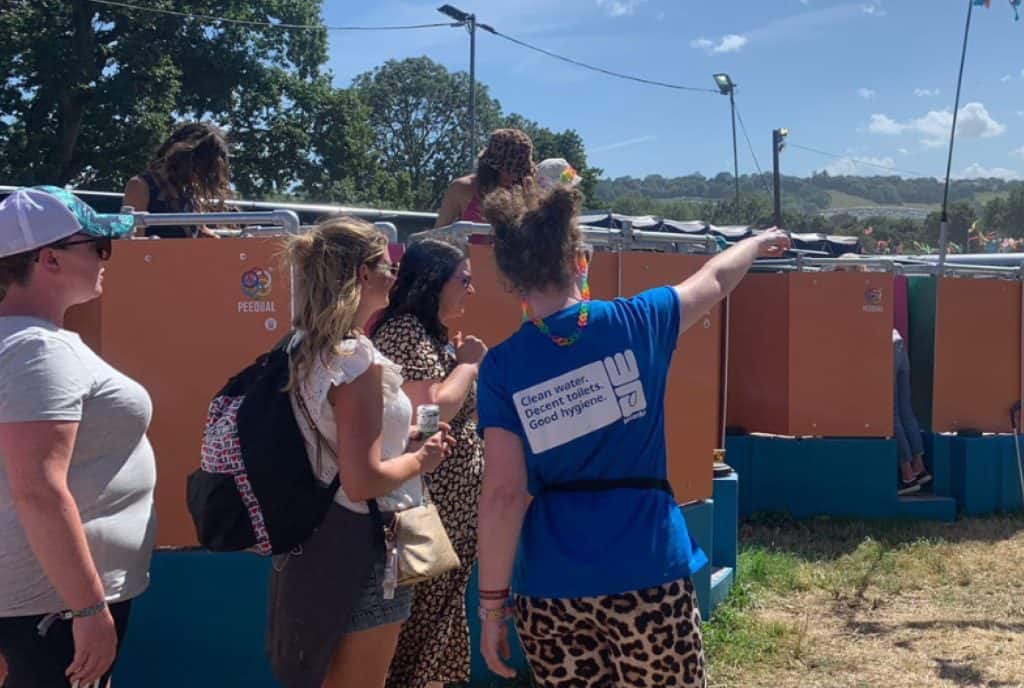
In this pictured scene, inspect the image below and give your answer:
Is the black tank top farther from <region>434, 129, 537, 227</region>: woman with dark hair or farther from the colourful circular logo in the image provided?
<region>434, 129, 537, 227</region>: woman with dark hair

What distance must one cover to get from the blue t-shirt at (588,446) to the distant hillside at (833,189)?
116m

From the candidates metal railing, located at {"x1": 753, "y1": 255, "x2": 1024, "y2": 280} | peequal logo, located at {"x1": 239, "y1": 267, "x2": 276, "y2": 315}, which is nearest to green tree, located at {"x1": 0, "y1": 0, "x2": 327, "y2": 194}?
metal railing, located at {"x1": 753, "y1": 255, "x2": 1024, "y2": 280}

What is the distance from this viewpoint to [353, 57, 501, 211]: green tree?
193 feet

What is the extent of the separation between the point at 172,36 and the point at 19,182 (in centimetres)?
617

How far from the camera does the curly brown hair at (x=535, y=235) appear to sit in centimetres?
250

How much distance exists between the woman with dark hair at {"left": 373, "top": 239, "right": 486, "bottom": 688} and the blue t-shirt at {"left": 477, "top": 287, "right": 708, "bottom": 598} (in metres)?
0.76

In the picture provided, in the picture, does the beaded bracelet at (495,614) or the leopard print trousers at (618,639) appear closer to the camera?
the leopard print trousers at (618,639)

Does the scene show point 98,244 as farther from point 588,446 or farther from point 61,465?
point 588,446

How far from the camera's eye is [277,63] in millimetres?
29781

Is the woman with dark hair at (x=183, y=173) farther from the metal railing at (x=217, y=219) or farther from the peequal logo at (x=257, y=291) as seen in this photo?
the peequal logo at (x=257, y=291)

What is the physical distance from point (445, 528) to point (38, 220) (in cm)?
167

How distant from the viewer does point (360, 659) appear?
2.71m

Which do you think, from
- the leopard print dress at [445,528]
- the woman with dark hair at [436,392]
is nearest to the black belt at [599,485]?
the woman with dark hair at [436,392]

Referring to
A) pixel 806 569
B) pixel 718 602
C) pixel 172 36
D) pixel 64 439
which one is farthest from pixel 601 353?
pixel 172 36
